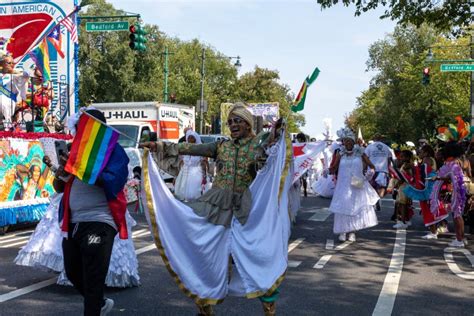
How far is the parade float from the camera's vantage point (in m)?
11.4

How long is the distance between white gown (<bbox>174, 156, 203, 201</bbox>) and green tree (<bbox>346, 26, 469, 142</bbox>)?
1591 inches

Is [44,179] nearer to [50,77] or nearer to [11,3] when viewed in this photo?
[50,77]

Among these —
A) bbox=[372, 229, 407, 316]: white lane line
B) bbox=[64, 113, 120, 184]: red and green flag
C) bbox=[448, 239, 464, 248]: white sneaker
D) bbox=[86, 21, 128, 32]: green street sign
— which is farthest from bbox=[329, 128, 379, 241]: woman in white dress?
bbox=[86, 21, 128, 32]: green street sign

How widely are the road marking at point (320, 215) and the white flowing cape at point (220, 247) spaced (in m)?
8.99

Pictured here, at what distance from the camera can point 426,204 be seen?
12.2m

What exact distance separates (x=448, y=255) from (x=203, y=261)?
5698 mm

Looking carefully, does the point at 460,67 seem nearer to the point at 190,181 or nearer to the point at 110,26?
the point at 110,26

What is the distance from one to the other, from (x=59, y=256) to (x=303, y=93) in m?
3.84

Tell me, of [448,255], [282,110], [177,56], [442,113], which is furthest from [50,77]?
[282,110]

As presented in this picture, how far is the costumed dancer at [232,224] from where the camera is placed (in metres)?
5.35

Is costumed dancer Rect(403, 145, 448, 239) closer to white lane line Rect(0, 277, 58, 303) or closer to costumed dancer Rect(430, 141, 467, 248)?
costumed dancer Rect(430, 141, 467, 248)

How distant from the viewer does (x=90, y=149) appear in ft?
15.9

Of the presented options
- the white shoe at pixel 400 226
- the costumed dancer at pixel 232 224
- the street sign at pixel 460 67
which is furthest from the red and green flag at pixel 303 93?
the street sign at pixel 460 67

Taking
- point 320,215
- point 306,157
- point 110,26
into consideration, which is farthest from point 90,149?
point 110,26
